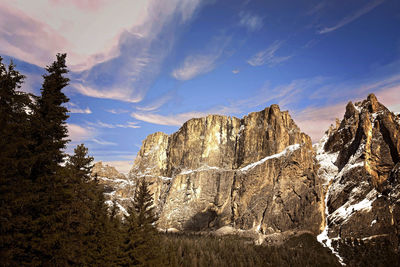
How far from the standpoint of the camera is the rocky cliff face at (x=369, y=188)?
130 metres

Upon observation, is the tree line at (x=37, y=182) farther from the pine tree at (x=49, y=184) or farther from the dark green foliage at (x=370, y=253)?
the dark green foliage at (x=370, y=253)

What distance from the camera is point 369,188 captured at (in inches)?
5989

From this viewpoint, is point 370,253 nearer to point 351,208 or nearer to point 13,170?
point 351,208

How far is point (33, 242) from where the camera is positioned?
41.3 ft

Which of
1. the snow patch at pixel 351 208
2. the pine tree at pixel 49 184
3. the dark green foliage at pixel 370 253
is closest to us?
the pine tree at pixel 49 184

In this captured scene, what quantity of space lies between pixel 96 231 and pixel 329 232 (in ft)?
566

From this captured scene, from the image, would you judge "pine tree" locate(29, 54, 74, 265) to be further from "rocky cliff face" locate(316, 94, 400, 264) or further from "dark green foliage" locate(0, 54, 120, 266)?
"rocky cliff face" locate(316, 94, 400, 264)

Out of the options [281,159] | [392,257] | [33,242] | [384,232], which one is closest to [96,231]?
[33,242]

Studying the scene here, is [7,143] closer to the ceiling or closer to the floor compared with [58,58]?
closer to the floor

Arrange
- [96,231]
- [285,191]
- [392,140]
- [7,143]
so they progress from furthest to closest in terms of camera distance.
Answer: [285,191]
[392,140]
[96,231]
[7,143]

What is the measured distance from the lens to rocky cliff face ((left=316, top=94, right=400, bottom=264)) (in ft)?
425

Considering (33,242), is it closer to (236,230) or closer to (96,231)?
(96,231)

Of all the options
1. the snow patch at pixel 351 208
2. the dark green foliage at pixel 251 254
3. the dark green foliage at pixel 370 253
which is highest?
the snow patch at pixel 351 208

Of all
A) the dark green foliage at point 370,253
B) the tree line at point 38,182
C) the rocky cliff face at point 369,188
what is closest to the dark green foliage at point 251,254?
the dark green foliage at point 370,253
